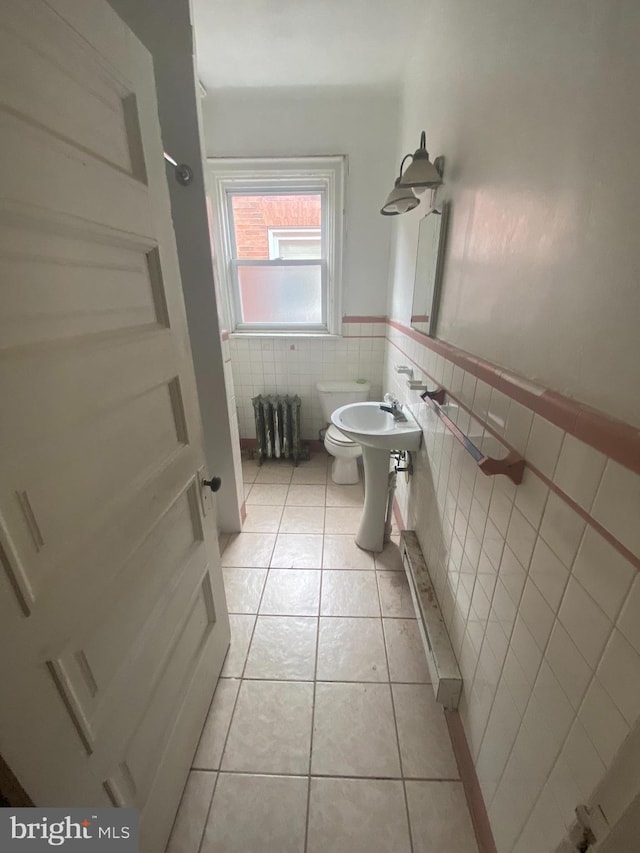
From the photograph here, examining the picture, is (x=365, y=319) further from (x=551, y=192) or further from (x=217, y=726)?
(x=217, y=726)

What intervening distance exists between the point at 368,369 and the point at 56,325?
2367 millimetres

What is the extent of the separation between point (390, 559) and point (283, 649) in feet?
2.41

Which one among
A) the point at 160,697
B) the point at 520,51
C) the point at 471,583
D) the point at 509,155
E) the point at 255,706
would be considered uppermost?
the point at 520,51

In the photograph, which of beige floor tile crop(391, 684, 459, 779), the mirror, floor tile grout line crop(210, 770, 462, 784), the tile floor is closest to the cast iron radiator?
the tile floor

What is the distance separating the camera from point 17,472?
45 cm

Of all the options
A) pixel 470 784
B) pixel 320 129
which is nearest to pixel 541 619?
pixel 470 784

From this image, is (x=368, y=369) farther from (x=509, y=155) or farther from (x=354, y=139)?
(x=509, y=155)

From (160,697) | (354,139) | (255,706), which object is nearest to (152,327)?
(160,697)

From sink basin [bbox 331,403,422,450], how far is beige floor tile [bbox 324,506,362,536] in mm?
630

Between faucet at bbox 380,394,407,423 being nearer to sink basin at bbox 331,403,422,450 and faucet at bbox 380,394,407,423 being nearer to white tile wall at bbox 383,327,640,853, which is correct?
sink basin at bbox 331,403,422,450

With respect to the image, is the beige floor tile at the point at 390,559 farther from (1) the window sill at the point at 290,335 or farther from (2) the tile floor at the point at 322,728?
(1) the window sill at the point at 290,335

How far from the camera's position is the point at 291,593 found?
5.32ft

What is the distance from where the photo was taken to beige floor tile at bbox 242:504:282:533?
2.07 metres

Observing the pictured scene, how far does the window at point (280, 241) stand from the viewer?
2.26 meters
